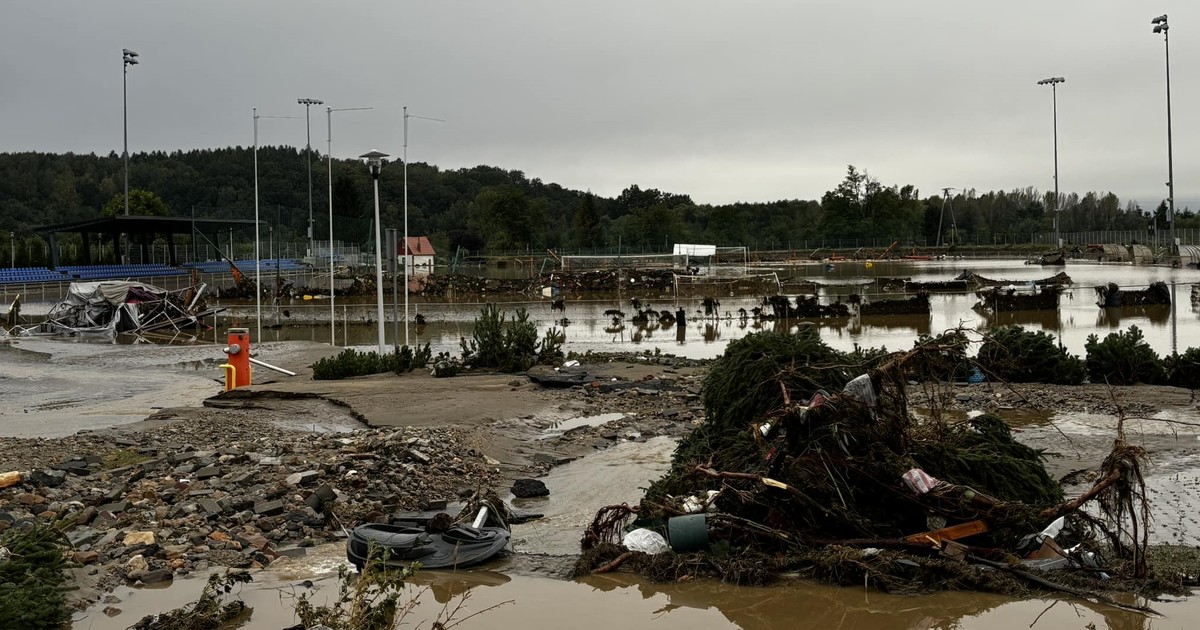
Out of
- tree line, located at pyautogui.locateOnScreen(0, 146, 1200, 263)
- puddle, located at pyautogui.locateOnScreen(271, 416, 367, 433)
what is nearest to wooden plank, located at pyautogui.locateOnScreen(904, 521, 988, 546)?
puddle, located at pyautogui.locateOnScreen(271, 416, 367, 433)

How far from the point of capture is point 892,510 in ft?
25.8

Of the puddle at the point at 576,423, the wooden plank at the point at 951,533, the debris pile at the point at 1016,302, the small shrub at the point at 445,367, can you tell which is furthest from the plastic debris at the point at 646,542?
the debris pile at the point at 1016,302

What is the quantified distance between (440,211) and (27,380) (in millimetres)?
126910

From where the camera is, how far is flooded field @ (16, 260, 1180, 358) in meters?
29.6

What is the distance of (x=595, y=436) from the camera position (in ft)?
→ 46.0

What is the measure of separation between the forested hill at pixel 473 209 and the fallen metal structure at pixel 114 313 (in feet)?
174

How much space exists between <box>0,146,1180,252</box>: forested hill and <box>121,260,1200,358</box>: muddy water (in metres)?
47.9

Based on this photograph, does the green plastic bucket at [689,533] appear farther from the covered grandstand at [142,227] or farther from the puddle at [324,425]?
the covered grandstand at [142,227]

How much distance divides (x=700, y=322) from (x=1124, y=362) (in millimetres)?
20348

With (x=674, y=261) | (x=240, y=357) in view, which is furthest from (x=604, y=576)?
(x=674, y=261)

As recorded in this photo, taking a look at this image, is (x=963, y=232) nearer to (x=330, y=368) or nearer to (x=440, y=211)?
(x=440, y=211)

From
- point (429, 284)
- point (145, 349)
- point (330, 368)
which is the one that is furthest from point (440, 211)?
point (330, 368)

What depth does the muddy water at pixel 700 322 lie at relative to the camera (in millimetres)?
29531

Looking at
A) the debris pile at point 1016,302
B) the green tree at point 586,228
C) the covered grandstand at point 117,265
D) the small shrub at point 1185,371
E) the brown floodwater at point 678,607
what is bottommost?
the brown floodwater at point 678,607
